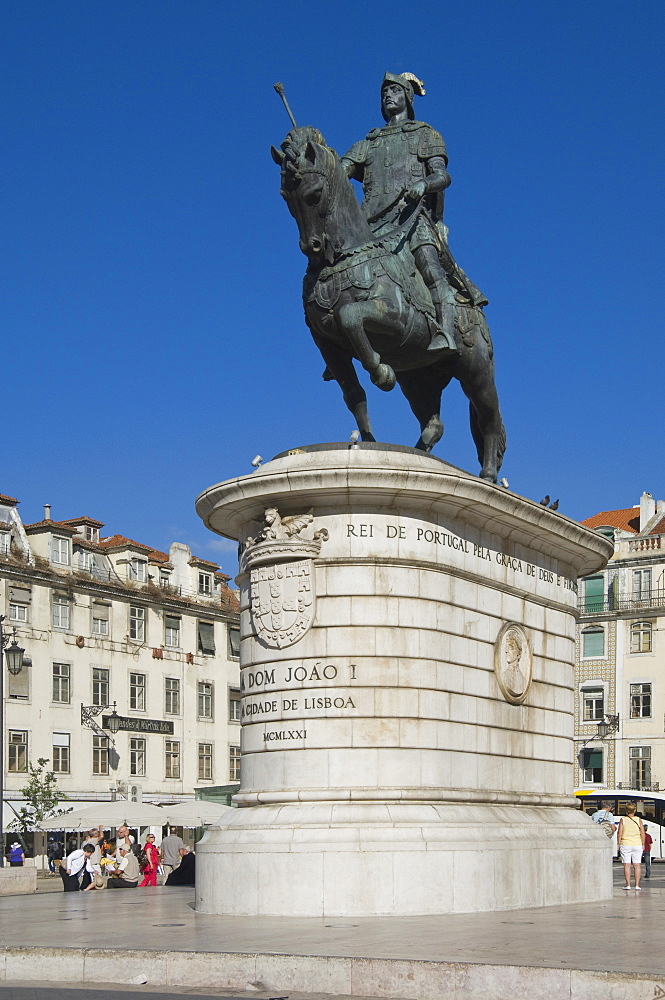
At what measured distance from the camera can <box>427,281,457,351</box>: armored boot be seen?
2073 centimetres

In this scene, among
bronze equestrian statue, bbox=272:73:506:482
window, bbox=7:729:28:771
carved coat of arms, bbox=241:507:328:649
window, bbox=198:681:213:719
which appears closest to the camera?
carved coat of arms, bbox=241:507:328:649

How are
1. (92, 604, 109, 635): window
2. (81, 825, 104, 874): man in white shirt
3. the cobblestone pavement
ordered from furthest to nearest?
(92, 604, 109, 635): window, (81, 825, 104, 874): man in white shirt, the cobblestone pavement

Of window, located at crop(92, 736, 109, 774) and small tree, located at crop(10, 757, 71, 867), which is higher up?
window, located at crop(92, 736, 109, 774)

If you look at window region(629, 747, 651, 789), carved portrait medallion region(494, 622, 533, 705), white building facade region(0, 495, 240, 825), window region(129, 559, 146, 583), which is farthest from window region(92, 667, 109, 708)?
carved portrait medallion region(494, 622, 533, 705)

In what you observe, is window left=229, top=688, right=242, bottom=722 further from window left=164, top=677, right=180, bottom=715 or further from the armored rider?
the armored rider

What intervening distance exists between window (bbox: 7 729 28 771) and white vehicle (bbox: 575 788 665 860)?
25.7 m

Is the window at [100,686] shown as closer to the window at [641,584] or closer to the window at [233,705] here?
the window at [233,705]

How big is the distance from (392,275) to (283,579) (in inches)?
191

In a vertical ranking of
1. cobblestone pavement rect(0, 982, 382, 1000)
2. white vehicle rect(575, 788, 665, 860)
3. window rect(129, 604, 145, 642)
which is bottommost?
white vehicle rect(575, 788, 665, 860)

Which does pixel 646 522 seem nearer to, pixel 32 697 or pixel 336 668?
pixel 32 697

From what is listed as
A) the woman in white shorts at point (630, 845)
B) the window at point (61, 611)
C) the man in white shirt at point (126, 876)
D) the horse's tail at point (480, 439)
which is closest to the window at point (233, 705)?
the window at point (61, 611)

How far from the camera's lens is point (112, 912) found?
61.1 feet

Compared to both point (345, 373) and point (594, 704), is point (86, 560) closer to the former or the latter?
point (594, 704)

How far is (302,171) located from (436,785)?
864 centimetres
